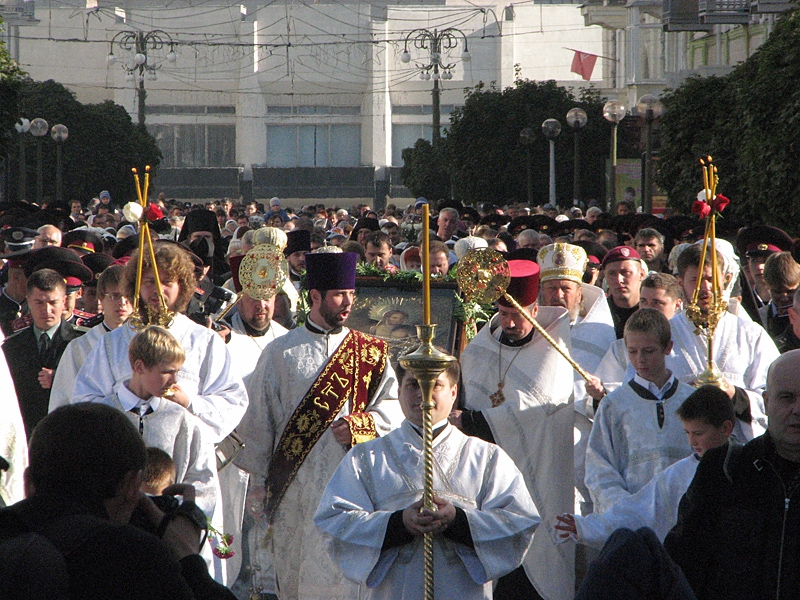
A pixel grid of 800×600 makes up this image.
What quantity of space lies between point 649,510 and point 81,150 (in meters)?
35.3

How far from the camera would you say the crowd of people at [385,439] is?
2.99 metres

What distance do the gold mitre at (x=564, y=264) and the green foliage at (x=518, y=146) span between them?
2302 centimetres

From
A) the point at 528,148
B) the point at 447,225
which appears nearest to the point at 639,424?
the point at 447,225

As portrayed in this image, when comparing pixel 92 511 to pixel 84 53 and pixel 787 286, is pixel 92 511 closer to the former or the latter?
pixel 787 286

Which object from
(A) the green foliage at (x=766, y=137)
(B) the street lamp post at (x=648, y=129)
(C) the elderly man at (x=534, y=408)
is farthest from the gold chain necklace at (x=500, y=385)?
(B) the street lamp post at (x=648, y=129)

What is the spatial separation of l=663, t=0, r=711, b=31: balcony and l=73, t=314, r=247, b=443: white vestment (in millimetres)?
21100

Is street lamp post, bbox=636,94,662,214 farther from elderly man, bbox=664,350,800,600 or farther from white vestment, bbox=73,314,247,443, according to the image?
elderly man, bbox=664,350,800,600

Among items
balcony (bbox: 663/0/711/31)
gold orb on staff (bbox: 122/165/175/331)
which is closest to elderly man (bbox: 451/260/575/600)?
gold orb on staff (bbox: 122/165/175/331)

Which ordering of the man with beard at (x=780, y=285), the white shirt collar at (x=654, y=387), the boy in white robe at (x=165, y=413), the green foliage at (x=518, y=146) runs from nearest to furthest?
the boy in white robe at (x=165, y=413) < the white shirt collar at (x=654, y=387) < the man with beard at (x=780, y=285) < the green foliage at (x=518, y=146)

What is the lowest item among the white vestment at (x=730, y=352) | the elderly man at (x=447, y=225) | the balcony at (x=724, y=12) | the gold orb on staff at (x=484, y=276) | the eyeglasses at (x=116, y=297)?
the white vestment at (x=730, y=352)

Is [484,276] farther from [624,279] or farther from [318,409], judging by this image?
[624,279]

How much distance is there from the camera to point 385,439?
4.79 m

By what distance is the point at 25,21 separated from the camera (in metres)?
63.4

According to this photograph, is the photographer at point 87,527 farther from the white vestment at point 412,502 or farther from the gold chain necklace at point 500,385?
the gold chain necklace at point 500,385
